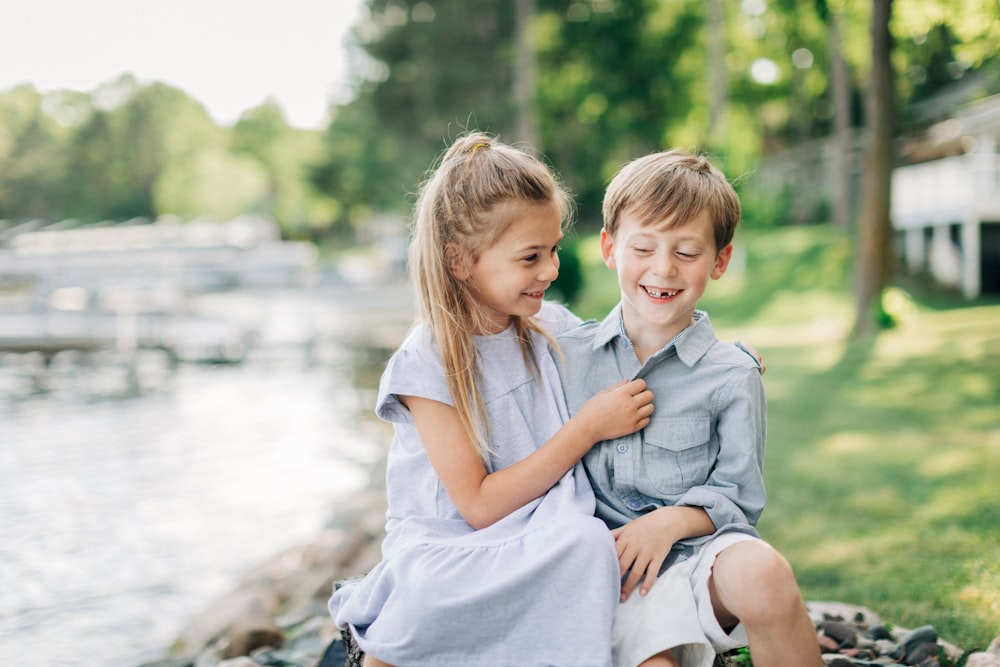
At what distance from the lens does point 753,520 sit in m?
2.14

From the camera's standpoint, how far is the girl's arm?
7.05 ft

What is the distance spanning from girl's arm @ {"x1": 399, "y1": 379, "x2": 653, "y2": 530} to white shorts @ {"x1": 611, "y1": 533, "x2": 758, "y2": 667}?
0.33 m

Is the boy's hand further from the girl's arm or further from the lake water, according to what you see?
the lake water

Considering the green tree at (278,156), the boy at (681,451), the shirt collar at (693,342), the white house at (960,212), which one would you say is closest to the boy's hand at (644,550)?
the boy at (681,451)

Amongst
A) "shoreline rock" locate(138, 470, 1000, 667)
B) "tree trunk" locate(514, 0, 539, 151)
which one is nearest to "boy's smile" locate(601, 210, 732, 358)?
"shoreline rock" locate(138, 470, 1000, 667)

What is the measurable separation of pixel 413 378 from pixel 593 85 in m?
24.2

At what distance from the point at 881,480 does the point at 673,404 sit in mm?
3946

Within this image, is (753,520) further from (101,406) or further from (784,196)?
(784,196)

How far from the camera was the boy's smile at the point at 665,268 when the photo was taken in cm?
223

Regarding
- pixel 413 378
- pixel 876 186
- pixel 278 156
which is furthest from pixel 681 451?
pixel 278 156

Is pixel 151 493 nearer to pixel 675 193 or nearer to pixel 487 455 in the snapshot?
pixel 487 455

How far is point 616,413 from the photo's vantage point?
2.15 meters

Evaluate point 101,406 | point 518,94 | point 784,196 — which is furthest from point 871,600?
point 784,196

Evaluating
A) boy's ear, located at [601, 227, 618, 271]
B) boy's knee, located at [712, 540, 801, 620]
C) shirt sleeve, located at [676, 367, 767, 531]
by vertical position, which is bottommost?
boy's knee, located at [712, 540, 801, 620]
